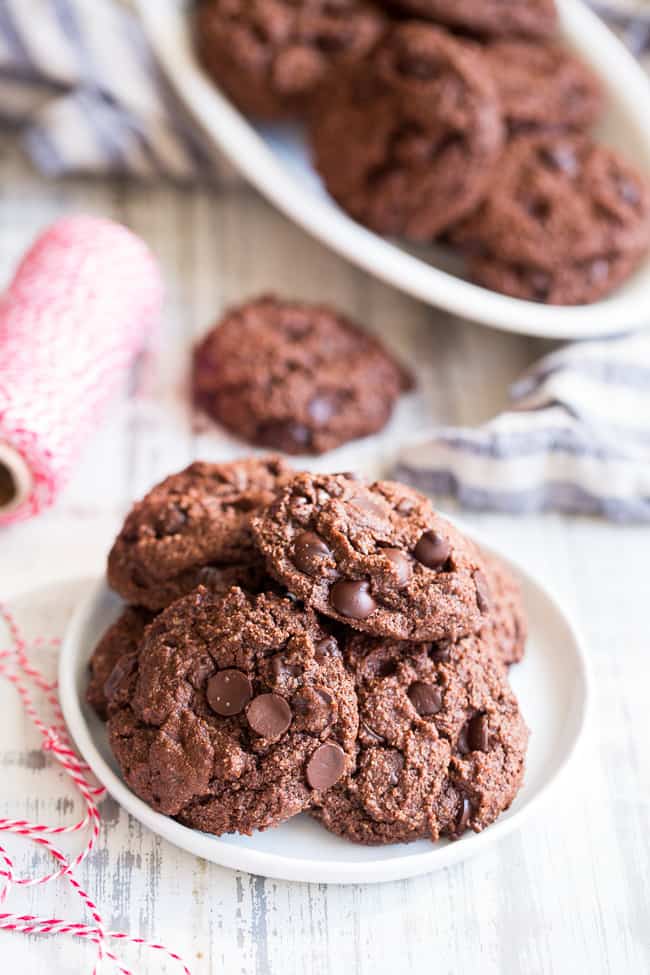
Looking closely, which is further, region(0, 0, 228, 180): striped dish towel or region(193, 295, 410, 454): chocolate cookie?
region(0, 0, 228, 180): striped dish towel

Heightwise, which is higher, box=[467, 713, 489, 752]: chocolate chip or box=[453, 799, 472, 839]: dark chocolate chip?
box=[467, 713, 489, 752]: chocolate chip

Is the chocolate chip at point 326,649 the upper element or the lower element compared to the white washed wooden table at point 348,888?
upper

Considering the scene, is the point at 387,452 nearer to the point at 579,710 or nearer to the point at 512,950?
the point at 579,710

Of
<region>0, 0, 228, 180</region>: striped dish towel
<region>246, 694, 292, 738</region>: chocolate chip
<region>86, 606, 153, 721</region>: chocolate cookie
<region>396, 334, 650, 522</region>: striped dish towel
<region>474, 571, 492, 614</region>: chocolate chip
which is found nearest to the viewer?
<region>246, 694, 292, 738</region>: chocolate chip

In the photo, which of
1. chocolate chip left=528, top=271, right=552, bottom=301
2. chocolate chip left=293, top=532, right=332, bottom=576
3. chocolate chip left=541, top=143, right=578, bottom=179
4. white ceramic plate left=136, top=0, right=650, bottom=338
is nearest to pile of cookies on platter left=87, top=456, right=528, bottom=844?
chocolate chip left=293, top=532, right=332, bottom=576

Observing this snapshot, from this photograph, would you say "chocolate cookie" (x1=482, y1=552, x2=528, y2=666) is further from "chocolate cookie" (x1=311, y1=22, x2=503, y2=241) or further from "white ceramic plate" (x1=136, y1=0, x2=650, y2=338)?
"chocolate cookie" (x1=311, y1=22, x2=503, y2=241)

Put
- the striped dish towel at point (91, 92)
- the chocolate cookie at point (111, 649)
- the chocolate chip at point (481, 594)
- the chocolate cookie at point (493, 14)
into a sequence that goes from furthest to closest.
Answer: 1. the striped dish towel at point (91, 92)
2. the chocolate cookie at point (493, 14)
3. the chocolate cookie at point (111, 649)
4. the chocolate chip at point (481, 594)

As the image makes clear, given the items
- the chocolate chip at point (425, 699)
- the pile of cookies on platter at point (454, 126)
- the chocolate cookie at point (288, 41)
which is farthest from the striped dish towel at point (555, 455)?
the chocolate cookie at point (288, 41)

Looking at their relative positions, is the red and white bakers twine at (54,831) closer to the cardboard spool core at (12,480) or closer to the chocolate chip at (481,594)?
the cardboard spool core at (12,480)
